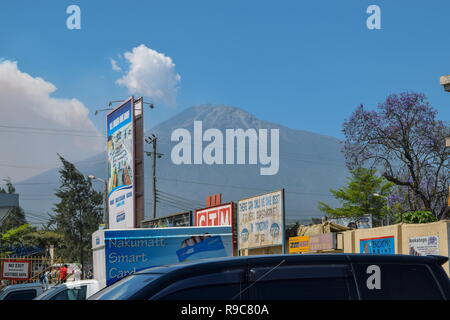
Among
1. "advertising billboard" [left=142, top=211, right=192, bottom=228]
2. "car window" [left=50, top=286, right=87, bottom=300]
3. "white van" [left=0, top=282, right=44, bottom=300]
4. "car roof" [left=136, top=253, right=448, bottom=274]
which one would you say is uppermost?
"advertising billboard" [left=142, top=211, right=192, bottom=228]

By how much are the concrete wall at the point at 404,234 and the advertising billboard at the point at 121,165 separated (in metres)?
11.5

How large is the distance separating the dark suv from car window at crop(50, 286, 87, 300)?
7.82m

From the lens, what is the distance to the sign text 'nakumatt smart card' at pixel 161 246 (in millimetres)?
14730

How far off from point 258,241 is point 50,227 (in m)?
78.6

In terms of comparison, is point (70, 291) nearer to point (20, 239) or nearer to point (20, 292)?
point (20, 292)

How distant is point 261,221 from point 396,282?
2070 centimetres

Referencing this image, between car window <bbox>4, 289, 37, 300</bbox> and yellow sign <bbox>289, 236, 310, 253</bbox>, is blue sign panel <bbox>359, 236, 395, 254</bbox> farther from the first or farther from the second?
car window <bbox>4, 289, 37, 300</bbox>

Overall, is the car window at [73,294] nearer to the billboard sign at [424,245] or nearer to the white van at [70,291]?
the white van at [70,291]

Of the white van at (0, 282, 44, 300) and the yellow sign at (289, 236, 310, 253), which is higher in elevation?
the yellow sign at (289, 236, 310, 253)

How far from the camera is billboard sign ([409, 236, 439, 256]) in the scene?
1805cm

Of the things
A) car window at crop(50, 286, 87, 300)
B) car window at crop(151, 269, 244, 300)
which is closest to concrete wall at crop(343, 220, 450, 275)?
car window at crop(50, 286, 87, 300)
